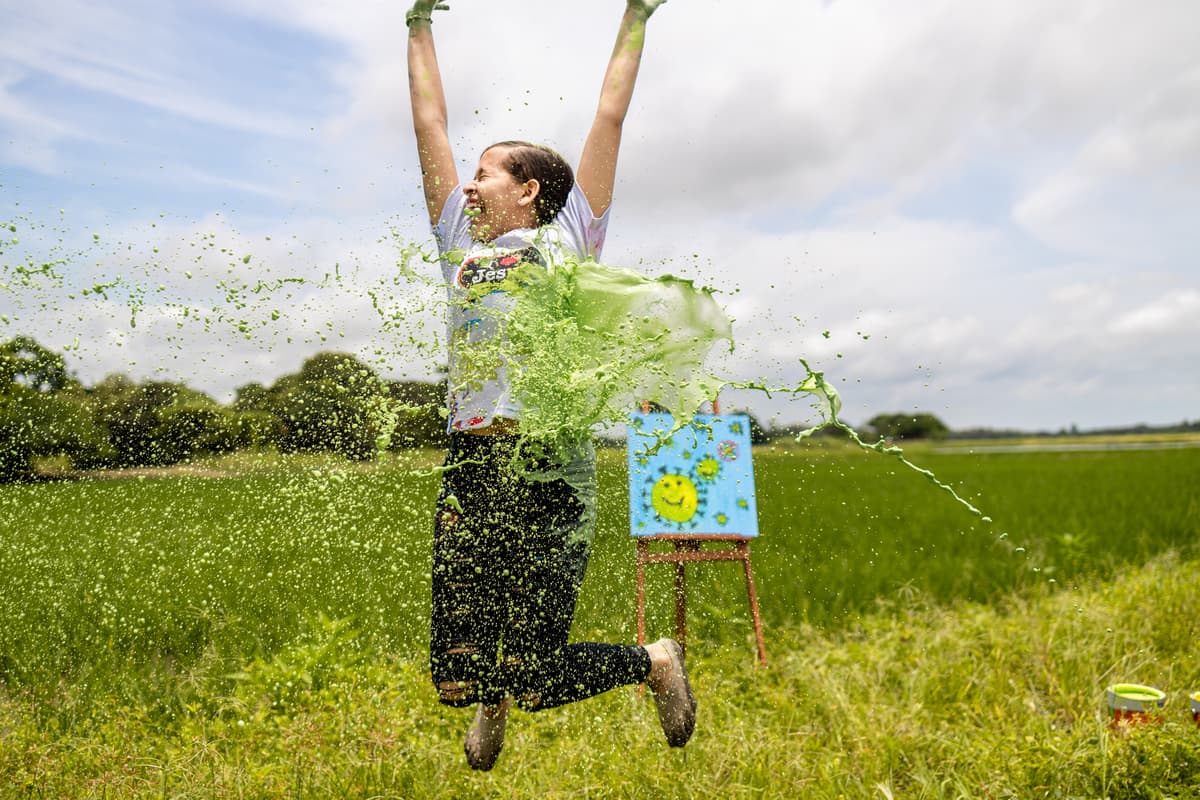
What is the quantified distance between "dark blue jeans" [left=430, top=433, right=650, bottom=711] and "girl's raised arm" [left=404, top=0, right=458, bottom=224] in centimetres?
82

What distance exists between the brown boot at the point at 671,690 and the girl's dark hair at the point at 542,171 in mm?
1349

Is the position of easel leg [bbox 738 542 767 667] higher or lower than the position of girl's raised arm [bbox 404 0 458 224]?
lower

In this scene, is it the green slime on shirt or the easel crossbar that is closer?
the green slime on shirt

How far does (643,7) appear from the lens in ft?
8.49

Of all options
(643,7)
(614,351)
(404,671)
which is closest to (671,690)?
(614,351)

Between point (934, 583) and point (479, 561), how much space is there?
500cm

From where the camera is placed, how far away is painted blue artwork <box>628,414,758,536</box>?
13.2ft

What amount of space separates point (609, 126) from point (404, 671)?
2528 millimetres

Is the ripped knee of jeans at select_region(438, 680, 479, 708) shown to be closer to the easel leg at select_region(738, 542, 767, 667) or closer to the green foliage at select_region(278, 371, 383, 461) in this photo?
the green foliage at select_region(278, 371, 383, 461)

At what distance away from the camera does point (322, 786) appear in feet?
9.49

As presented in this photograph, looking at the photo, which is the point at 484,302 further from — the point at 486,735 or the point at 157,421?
the point at 157,421

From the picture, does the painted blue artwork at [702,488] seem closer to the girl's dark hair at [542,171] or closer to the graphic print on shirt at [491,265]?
the girl's dark hair at [542,171]

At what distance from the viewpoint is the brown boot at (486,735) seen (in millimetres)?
2502

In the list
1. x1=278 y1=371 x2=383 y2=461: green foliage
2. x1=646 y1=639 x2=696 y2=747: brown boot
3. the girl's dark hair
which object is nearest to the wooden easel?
x1=646 y1=639 x2=696 y2=747: brown boot
